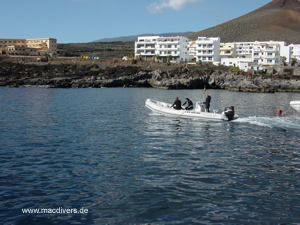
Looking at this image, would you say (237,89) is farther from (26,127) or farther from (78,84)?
(26,127)

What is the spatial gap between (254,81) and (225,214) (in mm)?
71028

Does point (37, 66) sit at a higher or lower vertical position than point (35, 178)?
higher

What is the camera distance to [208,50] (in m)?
112

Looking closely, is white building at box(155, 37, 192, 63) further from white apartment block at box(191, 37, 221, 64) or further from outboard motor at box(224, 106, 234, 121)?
outboard motor at box(224, 106, 234, 121)

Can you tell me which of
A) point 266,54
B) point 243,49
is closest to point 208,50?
point 266,54

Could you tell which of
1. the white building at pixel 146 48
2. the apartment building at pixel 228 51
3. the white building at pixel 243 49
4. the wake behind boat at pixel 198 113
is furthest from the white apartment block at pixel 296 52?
the wake behind boat at pixel 198 113

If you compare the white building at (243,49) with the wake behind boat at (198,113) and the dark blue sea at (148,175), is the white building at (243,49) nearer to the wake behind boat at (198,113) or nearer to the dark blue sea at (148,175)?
the wake behind boat at (198,113)

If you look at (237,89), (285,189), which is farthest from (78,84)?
(285,189)

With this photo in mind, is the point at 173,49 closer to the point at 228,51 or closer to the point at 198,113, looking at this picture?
the point at 228,51

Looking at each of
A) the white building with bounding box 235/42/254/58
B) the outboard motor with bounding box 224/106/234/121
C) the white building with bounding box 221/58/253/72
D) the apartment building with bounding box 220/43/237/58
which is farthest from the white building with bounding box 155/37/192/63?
the outboard motor with bounding box 224/106/234/121

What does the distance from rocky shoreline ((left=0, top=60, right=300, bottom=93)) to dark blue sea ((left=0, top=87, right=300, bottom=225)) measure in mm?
53359

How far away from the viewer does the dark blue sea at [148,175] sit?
9.73 metres

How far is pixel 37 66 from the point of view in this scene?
99.1 metres

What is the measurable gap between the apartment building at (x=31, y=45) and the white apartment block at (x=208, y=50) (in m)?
64.1
